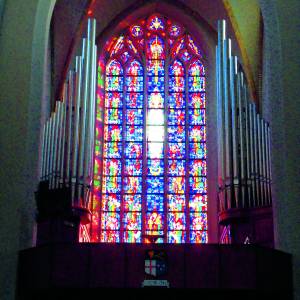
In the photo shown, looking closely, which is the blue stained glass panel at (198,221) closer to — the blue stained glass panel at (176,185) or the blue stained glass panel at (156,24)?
the blue stained glass panel at (176,185)

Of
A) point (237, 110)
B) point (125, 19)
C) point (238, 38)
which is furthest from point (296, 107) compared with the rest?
point (125, 19)

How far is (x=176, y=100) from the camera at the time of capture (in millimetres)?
21469

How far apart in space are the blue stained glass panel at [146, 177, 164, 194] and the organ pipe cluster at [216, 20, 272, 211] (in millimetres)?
2643

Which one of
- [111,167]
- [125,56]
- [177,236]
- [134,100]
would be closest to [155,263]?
[177,236]

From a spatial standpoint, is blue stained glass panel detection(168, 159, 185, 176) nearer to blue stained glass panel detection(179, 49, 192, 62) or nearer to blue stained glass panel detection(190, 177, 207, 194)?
blue stained glass panel detection(190, 177, 207, 194)

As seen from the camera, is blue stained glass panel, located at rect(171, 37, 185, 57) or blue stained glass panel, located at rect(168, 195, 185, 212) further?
blue stained glass panel, located at rect(171, 37, 185, 57)

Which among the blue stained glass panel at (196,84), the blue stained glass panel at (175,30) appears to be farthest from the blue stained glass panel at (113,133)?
the blue stained glass panel at (175,30)

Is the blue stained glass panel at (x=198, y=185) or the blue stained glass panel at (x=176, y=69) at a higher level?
the blue stained glass panel at (x=176, y=69)

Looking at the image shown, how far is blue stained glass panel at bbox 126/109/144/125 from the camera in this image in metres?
21.2

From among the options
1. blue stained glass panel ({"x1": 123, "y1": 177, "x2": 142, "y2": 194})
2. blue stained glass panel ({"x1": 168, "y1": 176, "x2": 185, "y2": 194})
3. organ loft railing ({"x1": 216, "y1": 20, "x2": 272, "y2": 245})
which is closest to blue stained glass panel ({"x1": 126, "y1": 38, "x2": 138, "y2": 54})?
organ loft railing ({"x1": 216, "y1": 20, "x2": 272, "y2": 245})

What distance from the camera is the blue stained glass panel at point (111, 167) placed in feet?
67.9

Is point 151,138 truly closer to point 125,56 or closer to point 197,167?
point 197,167

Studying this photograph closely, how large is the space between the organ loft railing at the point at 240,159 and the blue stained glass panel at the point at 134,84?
3.03 meters

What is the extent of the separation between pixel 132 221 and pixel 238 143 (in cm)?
377
